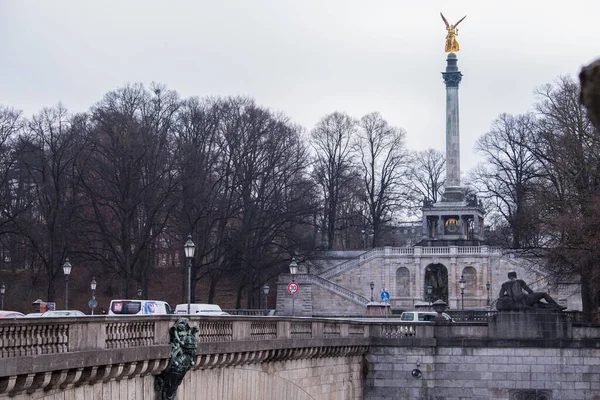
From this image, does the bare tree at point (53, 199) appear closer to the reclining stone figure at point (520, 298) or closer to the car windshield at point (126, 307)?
the car windshield at point (126, 307)

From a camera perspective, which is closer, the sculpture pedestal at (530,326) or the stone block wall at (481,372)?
the stone block wall at (481,372)

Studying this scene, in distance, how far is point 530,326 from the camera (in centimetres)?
4009

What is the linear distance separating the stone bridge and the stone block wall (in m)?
0.03

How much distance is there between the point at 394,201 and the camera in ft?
371

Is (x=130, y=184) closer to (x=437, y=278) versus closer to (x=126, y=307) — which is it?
(x=126, y=307)

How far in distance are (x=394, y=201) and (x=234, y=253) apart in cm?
3497

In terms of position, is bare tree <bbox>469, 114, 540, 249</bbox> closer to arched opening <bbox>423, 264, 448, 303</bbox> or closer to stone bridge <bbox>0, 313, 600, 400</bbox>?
arched opening <bbox>423, 264, 448, 303</bbox>

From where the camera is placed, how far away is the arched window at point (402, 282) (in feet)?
320

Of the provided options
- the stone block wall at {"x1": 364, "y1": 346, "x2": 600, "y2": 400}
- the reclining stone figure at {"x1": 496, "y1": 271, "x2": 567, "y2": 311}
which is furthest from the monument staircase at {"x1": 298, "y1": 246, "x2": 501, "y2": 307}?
the stone block wall at {"x1": 364, "y1": 346, "x2": 600, "y2": 400}

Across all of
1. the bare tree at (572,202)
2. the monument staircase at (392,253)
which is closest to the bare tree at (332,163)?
the monument staircase at (392,253)

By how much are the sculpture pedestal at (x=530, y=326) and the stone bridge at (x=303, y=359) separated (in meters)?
0.04

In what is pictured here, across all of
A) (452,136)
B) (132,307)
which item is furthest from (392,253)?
(132,307)

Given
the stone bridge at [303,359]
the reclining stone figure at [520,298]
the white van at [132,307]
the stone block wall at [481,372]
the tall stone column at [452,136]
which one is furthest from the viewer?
the tall stone column at [452,136]

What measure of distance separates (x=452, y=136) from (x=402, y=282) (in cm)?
1444
